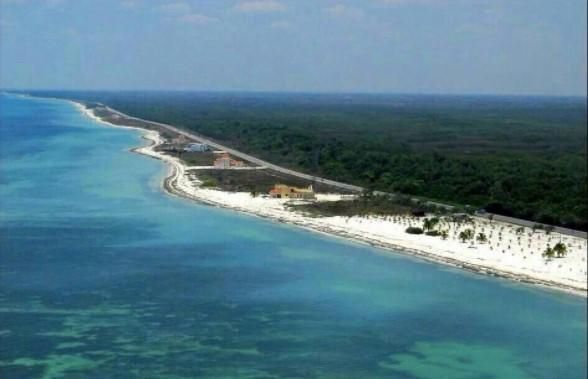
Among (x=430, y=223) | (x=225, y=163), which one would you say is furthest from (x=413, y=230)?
(x=225, y=163)

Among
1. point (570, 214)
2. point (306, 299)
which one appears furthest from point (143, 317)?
point (570, 214)

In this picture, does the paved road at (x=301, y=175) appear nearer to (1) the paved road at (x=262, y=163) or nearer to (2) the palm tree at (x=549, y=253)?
(1) the paved road at (x=262, y=163)

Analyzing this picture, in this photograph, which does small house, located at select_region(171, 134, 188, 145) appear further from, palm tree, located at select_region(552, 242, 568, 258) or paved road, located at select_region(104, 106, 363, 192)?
palm tree, located at select_region(552, 242, 568, 258)

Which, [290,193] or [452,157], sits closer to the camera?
[290,193]

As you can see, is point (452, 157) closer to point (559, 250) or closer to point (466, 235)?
point (466, 235)

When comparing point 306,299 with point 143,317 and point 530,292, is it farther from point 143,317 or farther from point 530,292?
point 530,292
